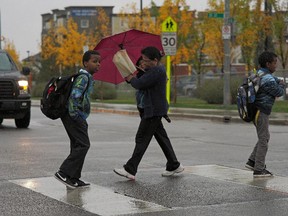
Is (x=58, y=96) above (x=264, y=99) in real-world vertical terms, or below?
above

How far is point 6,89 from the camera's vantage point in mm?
17828

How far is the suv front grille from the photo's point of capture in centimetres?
1775

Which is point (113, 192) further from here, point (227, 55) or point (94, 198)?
point (227, 55)

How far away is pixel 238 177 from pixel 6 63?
11.2 m

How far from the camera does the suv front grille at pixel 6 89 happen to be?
17750 millimetres

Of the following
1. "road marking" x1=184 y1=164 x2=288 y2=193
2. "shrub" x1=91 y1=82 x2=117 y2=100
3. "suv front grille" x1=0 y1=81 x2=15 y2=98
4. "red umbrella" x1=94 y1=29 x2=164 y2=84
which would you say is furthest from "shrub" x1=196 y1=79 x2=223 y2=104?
"red umbrella" x1=94 y1=29 x2=164 y2=84

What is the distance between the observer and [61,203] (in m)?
7.30

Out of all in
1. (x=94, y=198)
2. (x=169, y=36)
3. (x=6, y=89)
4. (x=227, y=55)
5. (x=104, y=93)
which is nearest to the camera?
(x=94, y=198)

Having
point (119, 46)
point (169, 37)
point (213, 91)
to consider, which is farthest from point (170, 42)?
point (119, 46)

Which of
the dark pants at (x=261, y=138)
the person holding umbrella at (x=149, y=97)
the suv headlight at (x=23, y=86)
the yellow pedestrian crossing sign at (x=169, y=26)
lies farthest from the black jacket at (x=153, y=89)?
the yellow pedestrian crossing sign at (x=169, y=26)

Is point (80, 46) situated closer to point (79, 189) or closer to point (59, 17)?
point (79, 189)

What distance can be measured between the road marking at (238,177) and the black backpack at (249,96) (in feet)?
2.84

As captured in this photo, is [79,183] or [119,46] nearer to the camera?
[79,183]

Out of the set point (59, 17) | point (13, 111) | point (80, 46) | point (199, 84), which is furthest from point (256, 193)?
point (59, 17)
